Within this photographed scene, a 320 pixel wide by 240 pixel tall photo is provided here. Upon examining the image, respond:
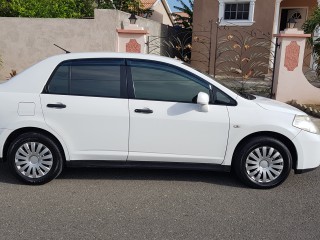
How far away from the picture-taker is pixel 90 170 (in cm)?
453

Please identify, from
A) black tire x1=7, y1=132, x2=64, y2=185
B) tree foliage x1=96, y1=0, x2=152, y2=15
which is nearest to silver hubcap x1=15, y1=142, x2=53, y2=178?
black tire x1=7, y1=132, x2=64, y2=185

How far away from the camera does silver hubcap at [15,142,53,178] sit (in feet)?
12.8

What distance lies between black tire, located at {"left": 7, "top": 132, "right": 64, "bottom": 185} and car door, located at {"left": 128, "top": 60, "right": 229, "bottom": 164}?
3.03 feet

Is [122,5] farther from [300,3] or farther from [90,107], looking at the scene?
[90,107]

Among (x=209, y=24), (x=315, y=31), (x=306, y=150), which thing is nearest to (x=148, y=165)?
(x=306, y=150)

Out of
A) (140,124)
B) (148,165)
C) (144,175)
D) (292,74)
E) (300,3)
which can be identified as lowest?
(144,175)

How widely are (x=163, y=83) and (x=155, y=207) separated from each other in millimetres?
1458

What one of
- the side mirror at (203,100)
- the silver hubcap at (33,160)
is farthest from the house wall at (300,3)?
the silver hubcap at (33,160)

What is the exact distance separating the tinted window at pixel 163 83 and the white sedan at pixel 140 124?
0.01m

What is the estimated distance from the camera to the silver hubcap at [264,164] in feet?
12.8

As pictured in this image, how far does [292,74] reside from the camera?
27.6 feet

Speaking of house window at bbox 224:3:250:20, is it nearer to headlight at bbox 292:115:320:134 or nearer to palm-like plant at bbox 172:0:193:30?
palm-like plant at bbox 172:0:193:30

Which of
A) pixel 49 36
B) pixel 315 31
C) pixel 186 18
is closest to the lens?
pixel 315 31

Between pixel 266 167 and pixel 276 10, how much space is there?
982 cm
